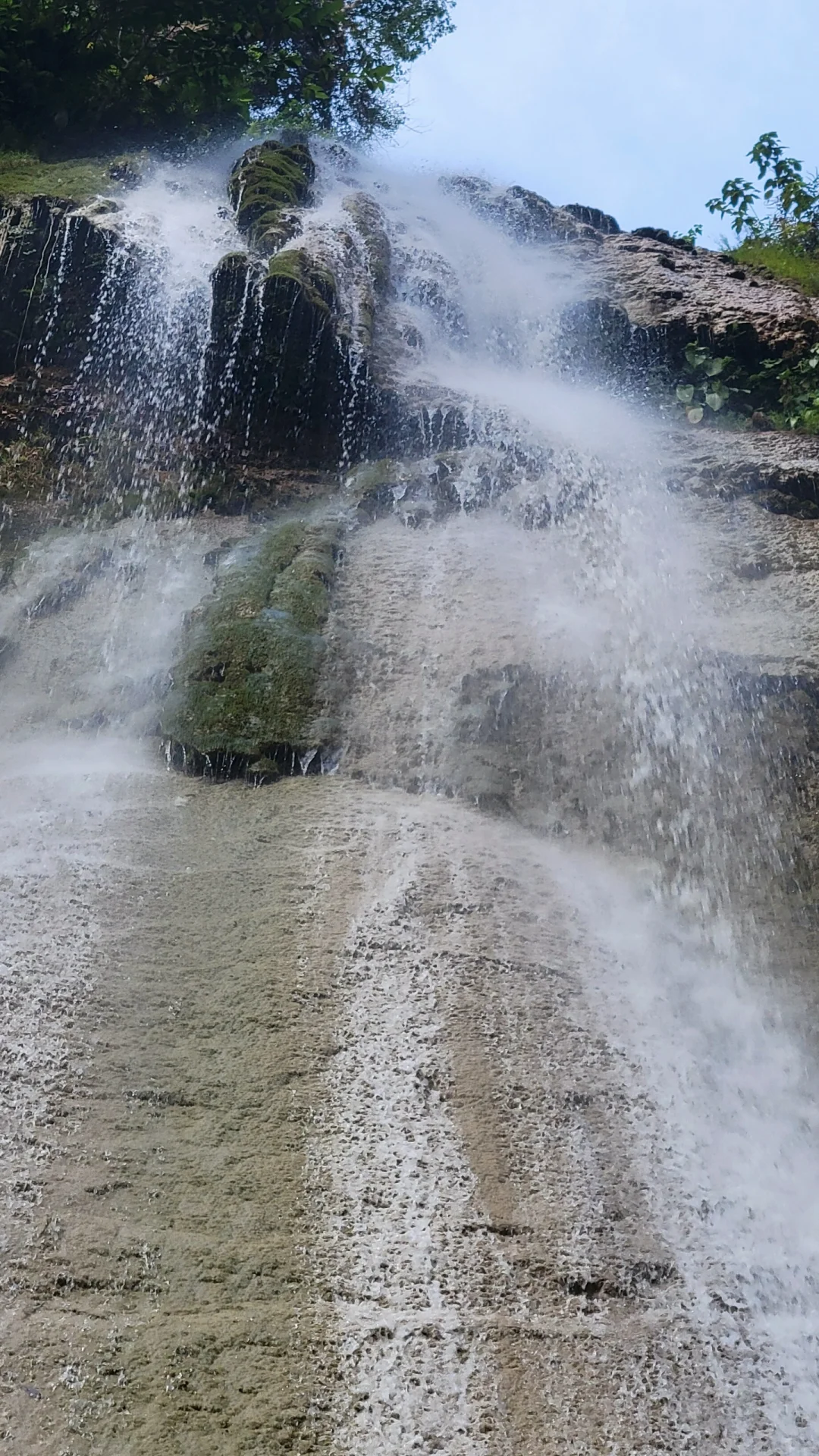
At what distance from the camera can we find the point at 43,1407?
9.41ft

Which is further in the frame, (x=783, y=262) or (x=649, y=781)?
(x=783, y=262)

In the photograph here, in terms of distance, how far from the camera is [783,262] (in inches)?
465

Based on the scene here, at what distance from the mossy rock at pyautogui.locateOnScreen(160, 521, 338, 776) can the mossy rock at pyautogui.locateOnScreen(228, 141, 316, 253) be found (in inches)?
166

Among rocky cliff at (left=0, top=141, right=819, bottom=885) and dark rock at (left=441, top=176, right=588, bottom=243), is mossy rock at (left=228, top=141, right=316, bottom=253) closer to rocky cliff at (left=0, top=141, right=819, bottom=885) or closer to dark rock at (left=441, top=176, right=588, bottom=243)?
rocky cliff at (left=0, top=141, right=819, bottom=885)

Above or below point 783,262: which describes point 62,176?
below

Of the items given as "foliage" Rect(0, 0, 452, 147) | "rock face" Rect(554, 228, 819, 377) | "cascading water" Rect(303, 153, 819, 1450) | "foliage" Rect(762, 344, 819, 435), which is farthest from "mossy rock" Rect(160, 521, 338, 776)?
"foliage" Rect(0, 0, 452, 147)

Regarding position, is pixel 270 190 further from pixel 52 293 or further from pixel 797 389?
pixel 797 389

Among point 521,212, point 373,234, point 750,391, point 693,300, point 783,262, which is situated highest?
point 521,212

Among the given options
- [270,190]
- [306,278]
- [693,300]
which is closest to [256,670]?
[306,278]

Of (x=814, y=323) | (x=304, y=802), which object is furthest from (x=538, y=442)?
(x=304, y=802)

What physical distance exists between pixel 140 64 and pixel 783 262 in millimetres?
7485

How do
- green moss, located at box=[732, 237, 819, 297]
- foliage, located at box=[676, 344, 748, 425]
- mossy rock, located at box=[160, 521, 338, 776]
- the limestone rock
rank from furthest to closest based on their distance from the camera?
green moss, located at box=[732, 237, 819, 297] → the limestone rock → foliage, located at box=[676, 344, 748, 425] → mossy rock, located at box=[160, 521, 338, 776]

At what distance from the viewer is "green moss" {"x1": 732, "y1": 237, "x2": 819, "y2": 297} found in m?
11.5

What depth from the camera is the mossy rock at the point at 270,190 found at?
401 inches
